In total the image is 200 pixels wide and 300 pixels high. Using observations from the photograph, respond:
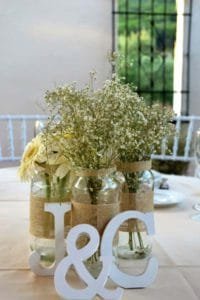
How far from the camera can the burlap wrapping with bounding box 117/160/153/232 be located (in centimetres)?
93

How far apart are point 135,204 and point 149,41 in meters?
2.62

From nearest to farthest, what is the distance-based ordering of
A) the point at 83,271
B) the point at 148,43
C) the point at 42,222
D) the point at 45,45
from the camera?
1. the point at 83,271
2. the point at 42,222
3. the point at 45,45
4. the point at 148,43

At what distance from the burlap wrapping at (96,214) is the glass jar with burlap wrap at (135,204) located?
0.07m

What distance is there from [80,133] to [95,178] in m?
0.09

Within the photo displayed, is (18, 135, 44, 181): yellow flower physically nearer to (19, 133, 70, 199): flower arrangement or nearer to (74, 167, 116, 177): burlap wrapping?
(19, 133, 70, 199): flower arrangement

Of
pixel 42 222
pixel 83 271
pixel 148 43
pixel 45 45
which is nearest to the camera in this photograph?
pixel 83 271

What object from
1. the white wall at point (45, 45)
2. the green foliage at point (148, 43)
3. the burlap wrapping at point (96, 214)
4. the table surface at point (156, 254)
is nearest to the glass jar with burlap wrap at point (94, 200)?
the burlap wrapping at point (96, 214)

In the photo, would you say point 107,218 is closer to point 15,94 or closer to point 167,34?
point 15,94

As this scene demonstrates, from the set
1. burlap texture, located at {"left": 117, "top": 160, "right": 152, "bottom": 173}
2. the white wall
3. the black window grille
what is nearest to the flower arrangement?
burlap texture, located at {"left": 117, "top": 160, "right": 152, "bottom": 173}

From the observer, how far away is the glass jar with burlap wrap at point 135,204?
93 centimetres

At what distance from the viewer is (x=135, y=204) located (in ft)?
3.10

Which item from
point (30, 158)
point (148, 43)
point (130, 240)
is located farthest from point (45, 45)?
point (130, 240)

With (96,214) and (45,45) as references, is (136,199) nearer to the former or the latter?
(96,214)

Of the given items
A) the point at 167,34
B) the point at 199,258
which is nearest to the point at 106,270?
the point at 199,258
